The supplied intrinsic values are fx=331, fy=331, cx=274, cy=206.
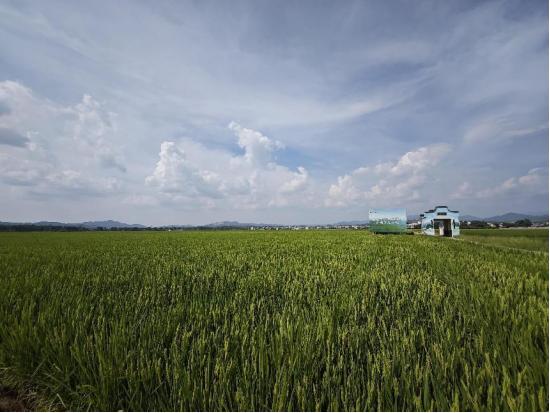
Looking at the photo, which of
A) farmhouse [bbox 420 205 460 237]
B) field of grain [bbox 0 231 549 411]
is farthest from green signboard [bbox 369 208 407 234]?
field of grain [bbox 0 231 549 411]

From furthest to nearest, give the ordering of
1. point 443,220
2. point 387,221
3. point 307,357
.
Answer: point 387,221, point 443,220, point 307,357

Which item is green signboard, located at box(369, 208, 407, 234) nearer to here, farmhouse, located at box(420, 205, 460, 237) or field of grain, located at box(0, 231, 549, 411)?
farmhouse, located at box(420, 205, 460, 237)

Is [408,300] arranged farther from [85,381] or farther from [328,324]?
[85,381]

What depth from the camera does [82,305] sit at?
4027 mm

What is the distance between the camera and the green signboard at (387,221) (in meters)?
35.4

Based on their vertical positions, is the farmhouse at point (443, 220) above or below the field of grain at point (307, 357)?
above

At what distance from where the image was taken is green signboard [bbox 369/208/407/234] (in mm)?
35406

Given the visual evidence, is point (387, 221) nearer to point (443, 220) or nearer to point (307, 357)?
point (443, 220)

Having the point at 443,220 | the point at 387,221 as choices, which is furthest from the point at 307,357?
the point at 387,221

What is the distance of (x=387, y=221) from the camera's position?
3647 centimetres

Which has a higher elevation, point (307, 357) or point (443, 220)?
point (443, 220)

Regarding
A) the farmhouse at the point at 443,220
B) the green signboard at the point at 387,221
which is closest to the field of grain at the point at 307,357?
the farmhouse at the point at 443,220

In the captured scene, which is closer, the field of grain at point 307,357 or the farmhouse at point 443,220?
the field of grain at point 307,357

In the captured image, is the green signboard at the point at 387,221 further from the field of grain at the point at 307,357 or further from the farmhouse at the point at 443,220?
the field of grain at the point at 307,357
